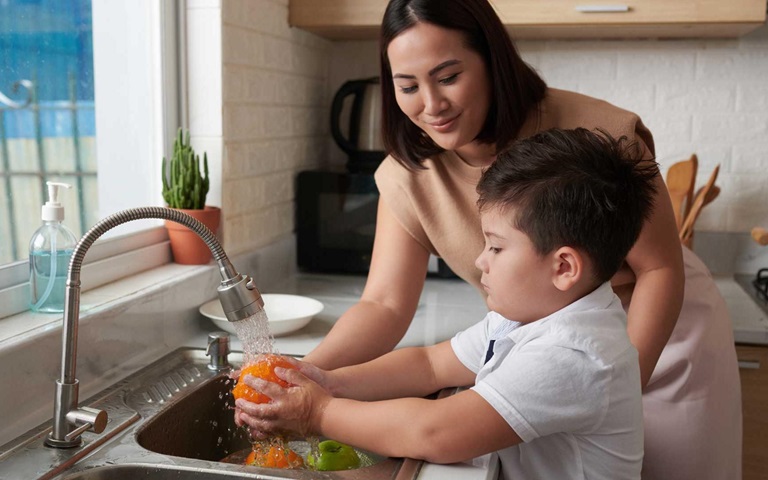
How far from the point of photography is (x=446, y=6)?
4.26ft

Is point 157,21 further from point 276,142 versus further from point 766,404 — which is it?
point 766,404

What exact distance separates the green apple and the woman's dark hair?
0.57 m

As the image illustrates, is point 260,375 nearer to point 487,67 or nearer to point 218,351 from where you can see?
point 218,351

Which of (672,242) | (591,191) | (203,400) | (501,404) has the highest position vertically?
(591,191)

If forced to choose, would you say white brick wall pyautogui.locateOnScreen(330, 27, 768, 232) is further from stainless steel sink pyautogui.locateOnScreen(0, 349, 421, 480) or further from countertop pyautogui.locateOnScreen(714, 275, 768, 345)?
stainless steel sink pyautogui.locateOnScreen(0, 349, 421, 480)

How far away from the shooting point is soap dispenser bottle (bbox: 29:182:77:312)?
135 cm

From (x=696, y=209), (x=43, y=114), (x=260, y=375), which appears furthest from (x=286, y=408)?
(x=696, y=209)

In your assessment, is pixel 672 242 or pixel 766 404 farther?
pixel 766 404

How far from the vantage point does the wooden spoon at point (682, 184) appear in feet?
7.52

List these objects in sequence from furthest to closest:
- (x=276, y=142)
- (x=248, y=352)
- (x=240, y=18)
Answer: (x=276, y=142), (x=240, y=18), (x=248, y=352)

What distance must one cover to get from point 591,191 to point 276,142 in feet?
4.39

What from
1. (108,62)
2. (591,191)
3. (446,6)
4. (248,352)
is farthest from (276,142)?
(591,191)

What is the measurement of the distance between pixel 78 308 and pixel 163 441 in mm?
289

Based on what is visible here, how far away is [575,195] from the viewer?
39.1 inches
